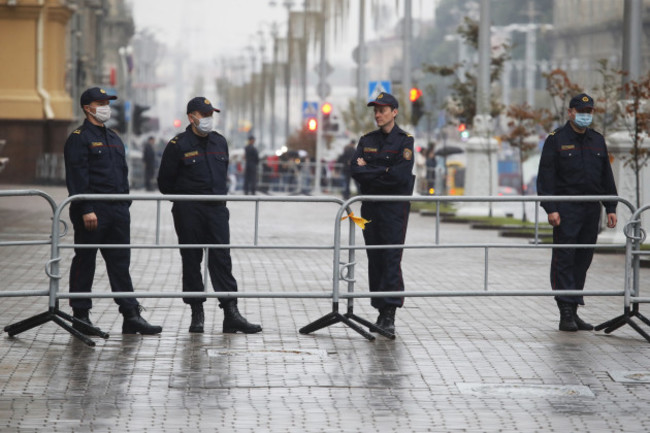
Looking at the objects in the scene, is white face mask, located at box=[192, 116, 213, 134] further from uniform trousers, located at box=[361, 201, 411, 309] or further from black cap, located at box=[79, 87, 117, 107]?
uniform trousers, located at box=[361, 201, 411, 309]

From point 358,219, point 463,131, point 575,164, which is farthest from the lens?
point 463,131

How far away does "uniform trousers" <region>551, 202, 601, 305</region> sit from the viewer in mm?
12789

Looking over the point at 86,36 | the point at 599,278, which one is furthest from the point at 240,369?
the point at 86,36

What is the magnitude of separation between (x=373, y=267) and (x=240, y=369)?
94.6 inches

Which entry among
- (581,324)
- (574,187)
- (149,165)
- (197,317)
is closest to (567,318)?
(581,324)

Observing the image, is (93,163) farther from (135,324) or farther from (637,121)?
(637,121)

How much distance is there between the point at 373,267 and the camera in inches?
489

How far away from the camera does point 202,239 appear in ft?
40.1

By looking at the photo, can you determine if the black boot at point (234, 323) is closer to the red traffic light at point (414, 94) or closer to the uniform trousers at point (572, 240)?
the uniform trousers at point (572, 240)

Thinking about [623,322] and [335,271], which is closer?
[335,271]

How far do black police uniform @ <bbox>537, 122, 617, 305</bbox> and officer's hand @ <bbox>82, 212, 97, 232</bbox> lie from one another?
368 centimetres

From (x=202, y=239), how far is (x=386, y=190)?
1.51 m

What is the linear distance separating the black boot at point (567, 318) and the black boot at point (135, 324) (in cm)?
327

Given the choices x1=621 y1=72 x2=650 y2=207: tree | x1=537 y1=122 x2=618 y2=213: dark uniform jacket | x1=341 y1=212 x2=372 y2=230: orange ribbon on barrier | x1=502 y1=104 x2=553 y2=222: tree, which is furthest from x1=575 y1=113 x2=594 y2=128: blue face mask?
x1=502 y1=104 x2=553 y2=222: tree
